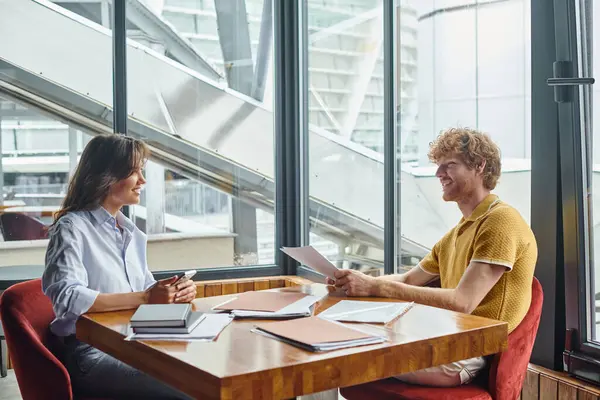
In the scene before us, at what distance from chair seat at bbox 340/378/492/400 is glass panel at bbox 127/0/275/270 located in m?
2.32

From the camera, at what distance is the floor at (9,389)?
12.4 feet

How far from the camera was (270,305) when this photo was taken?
220 centimetres

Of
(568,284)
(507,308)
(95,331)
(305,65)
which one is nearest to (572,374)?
(568,284)

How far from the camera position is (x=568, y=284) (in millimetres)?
2531

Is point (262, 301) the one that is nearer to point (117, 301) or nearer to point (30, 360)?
point (117, 301)

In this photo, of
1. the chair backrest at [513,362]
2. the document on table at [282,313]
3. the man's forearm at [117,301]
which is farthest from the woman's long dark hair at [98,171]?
the chair backrest at [513,362]

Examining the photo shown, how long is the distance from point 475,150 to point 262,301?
92 centimetres

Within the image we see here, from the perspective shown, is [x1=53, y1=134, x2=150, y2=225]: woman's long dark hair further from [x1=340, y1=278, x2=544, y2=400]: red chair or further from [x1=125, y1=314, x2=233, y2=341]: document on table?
[x1=340, y1=278, x2=544, y2=400]: red chair

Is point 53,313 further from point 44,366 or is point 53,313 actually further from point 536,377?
point 536,377

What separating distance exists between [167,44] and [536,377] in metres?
2.88

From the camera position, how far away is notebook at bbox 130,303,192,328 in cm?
183

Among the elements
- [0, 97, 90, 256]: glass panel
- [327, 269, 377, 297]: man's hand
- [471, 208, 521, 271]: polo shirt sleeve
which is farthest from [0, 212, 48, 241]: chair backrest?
[471, 208, 521, 271]: polo shirt sleeve

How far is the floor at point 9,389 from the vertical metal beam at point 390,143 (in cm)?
213

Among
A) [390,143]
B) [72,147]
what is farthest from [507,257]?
[72,147]
